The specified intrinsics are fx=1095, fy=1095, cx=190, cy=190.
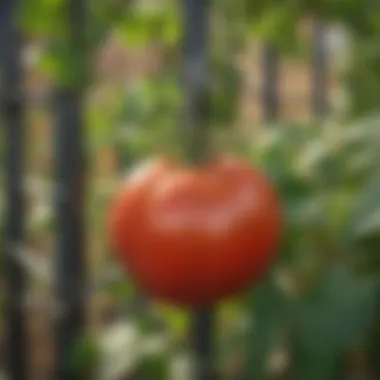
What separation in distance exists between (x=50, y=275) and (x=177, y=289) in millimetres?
439

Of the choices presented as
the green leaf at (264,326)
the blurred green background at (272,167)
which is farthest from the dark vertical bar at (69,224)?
the green leaf at (264,326)

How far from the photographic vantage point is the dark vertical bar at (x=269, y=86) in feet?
4.03

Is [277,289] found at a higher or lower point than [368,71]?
lower

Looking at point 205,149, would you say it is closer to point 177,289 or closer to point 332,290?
point 177,289

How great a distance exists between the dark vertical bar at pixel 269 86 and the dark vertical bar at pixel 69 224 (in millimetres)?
324

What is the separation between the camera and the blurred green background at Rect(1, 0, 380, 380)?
0.62m

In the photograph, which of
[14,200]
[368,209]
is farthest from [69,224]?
[368,209]

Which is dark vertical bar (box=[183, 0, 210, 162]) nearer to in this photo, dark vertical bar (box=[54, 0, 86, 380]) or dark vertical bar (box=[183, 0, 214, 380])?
dark vertical bar (box=[183, 0, 214, 380])

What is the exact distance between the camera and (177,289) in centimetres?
56

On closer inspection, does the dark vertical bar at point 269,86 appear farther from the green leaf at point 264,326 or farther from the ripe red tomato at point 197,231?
the ripe red tomato at point 197,231

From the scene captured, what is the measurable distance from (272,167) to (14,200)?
1.09ft

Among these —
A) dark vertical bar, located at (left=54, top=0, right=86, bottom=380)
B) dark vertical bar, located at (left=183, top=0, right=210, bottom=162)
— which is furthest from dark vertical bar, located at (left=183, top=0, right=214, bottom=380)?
dark vertical bar, located at (left=54, top=0, right=86, bottom=380)

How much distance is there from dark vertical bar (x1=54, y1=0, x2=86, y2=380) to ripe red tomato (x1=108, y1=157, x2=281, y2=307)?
1.01 feet

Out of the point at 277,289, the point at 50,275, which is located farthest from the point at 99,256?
the point at 277,289
